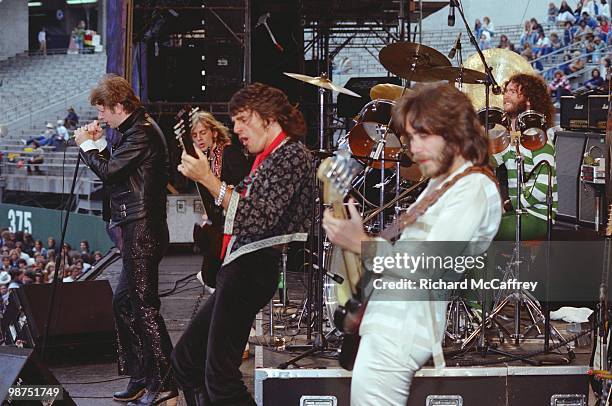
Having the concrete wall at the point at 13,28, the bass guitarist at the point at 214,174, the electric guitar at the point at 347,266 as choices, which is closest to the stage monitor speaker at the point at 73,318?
the bass guitarist at the point at 214,174

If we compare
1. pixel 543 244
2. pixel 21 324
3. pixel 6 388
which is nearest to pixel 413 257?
pixel 6 388

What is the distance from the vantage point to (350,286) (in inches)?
131

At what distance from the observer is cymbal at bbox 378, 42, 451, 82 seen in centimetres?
600

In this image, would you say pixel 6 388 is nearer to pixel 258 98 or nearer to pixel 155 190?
pixel 155 190

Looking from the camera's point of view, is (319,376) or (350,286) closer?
(350,286)

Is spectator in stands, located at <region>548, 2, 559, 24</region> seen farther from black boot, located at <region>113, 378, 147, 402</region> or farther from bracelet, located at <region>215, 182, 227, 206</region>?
bracelet, located at <region>215, 182, 227, 206</region>

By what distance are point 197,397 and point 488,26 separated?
8.28 metres

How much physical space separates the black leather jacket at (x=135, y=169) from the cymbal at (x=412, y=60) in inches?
66.3

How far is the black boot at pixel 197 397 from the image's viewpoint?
429 centimetres

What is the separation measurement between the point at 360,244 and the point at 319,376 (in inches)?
78.1

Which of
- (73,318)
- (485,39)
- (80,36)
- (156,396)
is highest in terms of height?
(80,36)

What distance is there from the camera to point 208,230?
451 cm

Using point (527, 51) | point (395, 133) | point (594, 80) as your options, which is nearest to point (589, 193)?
point (594, 80)

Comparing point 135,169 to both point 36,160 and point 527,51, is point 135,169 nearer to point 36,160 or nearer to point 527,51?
point 527,51
